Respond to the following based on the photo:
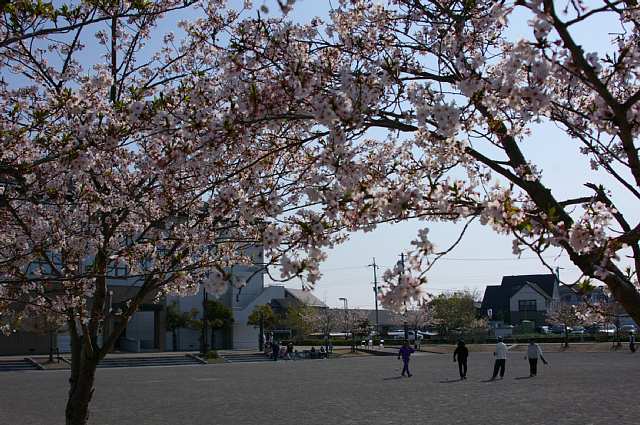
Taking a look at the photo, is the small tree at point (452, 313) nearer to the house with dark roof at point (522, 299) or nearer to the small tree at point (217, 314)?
the house with dark roof at point (522, 299)

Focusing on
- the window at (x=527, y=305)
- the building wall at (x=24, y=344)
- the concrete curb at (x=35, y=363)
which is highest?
the window at (x=527, y=305)

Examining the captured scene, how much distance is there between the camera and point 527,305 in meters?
87.8

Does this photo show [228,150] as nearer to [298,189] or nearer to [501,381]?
[298,189]

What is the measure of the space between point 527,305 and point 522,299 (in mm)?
999

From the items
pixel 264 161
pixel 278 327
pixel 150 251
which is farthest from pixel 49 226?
pixel 278 327

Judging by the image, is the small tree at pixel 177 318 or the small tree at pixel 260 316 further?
the small tree at pixel 260 316

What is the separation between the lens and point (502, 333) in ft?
245

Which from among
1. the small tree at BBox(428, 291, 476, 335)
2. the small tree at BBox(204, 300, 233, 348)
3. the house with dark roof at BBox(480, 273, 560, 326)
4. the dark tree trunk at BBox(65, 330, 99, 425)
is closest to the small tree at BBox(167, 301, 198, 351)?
the small tree at BBox(204, 300, 233, 348)

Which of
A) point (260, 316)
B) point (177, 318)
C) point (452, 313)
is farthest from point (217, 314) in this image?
point (452, 313)

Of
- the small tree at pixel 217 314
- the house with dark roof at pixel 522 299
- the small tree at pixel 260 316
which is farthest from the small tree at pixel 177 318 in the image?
the house with dark roof at pixel 522 299

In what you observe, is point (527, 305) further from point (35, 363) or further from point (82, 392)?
point (82, 392)

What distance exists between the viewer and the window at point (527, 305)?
87.2 m

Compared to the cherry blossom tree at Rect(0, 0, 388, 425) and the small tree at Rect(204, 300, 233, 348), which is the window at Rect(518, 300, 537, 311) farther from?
the cherry blossom tree at Rect(0, 0, 388, 425)

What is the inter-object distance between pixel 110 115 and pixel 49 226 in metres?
2.38
